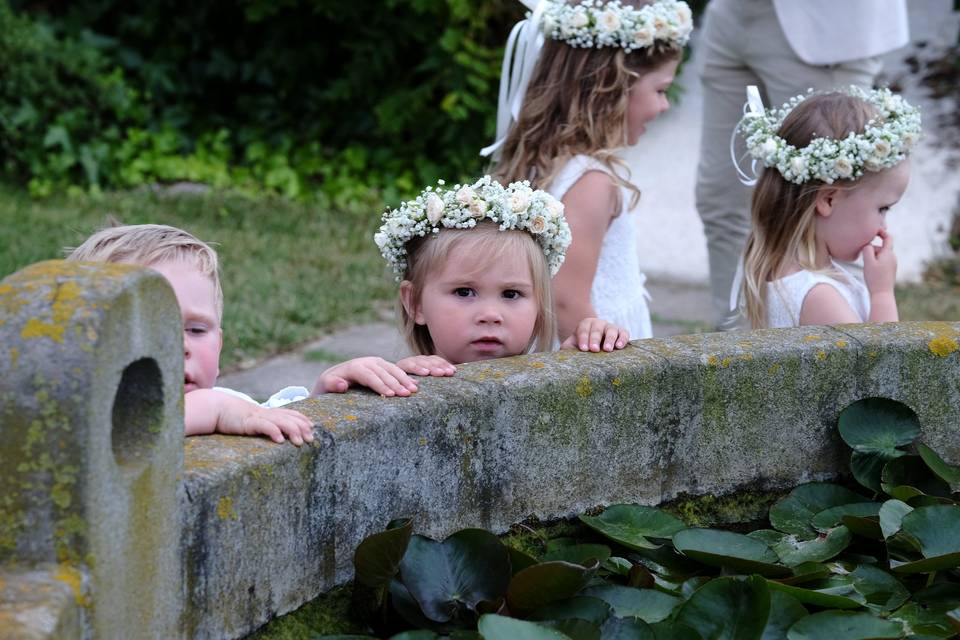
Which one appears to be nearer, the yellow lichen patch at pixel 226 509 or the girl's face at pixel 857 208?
the yellow lichen patch at pixel 226 509

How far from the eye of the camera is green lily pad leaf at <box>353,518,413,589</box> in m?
1.74

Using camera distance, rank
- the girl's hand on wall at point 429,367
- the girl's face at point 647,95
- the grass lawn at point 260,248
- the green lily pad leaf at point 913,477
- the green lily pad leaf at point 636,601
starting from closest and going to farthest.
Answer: the green lily pad leaf at point 636,601 → the girl's hand on wall at point 429,367 → the green lily pad leaf at point 913,477 → the girl's face at point 647,95 → the grass lawn at point 260,248

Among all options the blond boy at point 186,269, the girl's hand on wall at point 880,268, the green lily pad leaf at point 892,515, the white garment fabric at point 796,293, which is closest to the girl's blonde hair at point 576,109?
the white garment fabric at point 796,293

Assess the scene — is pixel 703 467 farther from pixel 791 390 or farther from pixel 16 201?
pixel 16 201

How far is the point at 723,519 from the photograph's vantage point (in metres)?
2.35

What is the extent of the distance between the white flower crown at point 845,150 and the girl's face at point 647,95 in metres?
0.34

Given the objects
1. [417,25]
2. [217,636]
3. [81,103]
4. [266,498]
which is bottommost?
[217,636]

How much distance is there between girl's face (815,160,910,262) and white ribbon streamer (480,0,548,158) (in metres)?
0.86

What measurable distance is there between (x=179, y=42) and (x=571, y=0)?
17.3ft

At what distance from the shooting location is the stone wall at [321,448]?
1.33 m

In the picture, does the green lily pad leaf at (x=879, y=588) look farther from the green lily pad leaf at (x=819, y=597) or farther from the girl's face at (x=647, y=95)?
the girl's face at (x=647, y=95)

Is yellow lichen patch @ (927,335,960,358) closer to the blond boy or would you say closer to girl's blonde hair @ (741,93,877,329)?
girl's blonde hair @ (741,93,877,329)

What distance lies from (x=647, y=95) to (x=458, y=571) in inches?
76.6

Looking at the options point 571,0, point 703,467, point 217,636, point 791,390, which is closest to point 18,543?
point 217,636
